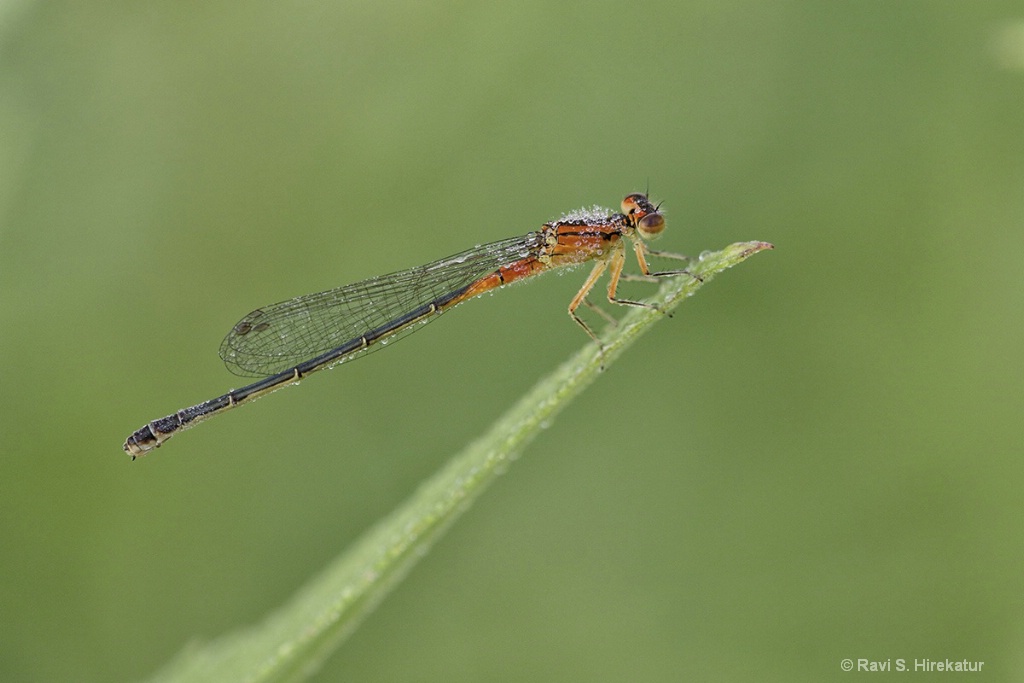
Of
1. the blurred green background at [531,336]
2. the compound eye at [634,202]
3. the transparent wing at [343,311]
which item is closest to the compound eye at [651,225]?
the compound eye at [634,202]

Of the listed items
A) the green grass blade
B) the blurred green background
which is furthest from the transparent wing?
the green grass blade

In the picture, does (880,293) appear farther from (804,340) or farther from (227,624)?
(227,624)

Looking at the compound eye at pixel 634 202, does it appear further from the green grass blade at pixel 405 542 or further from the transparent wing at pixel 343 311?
the green grass blade at pixel 405 542

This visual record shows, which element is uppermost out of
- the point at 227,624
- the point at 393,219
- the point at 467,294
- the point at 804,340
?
the point at 393,219

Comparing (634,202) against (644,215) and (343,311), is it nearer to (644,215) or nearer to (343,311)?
(644,215)

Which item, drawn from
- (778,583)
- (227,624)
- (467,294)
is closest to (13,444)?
(227,624)

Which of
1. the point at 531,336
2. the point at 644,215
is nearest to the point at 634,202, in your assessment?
the point at 644,215

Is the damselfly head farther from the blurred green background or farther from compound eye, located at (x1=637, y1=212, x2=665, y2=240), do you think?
the blurred green background
